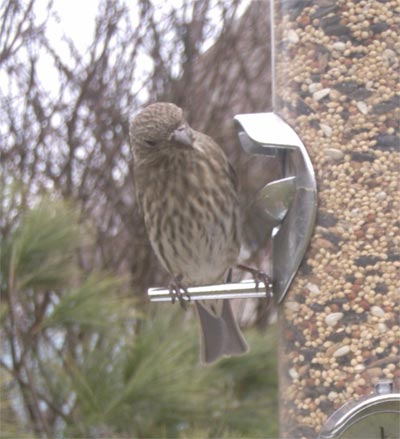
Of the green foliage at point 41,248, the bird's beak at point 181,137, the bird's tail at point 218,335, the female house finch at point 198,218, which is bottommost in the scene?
the green foliage at point 41,248

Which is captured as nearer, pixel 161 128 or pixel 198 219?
pixel 161 128

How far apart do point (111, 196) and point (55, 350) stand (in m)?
1.06

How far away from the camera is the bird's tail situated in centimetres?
318

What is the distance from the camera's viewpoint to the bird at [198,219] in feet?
10.5

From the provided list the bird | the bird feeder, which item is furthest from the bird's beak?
the bird feeder

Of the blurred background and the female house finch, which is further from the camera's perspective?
the blurred background

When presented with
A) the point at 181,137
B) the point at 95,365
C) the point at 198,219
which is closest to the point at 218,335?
the point at 198,219

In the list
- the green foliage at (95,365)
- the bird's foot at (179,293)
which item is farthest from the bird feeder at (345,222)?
the green foliage at (95,365)

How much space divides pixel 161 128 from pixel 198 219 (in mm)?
351

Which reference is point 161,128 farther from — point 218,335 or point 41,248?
point 41,248

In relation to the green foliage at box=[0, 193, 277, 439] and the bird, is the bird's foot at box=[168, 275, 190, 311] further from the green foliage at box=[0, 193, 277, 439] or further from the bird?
the green foliage at box=[0, 193, 277, 439]

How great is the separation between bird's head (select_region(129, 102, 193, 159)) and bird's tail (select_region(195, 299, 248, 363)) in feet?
1.76

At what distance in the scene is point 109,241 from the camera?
5.61m

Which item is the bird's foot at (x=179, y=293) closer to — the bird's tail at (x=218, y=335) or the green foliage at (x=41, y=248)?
the bird's tail at (x=218, y=335)
